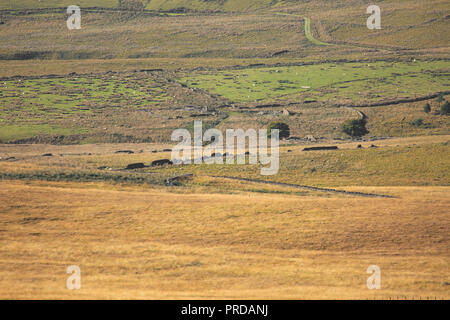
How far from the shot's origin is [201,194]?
56250 millimetres

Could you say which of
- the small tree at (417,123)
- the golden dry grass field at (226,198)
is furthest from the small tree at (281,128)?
the small tree at (417,123)

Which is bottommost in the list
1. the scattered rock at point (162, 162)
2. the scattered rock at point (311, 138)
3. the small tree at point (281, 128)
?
the scattered rock at point (162, 162)

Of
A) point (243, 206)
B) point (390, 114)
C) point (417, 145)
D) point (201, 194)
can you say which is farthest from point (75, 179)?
point (390, 114)

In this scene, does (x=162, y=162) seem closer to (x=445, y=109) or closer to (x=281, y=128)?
(x=281, y=128)

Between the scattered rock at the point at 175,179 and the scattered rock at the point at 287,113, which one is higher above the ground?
the scattered rock at the point at 287,113

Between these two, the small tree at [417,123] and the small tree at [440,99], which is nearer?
the small tree at [417,123]

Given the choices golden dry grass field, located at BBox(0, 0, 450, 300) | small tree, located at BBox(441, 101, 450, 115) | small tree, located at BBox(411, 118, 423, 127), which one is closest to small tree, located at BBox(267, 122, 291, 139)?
golden dry grass field, located at BBox(0, 0, 450, 300)

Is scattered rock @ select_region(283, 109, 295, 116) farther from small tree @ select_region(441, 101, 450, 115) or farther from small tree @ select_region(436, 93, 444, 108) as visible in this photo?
small tree @ select_region(436, 93, 444, 108)

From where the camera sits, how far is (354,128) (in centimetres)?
10531

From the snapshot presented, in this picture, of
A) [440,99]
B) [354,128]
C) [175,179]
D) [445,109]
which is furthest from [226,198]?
[440,99]

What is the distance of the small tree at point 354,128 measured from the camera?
105312mm

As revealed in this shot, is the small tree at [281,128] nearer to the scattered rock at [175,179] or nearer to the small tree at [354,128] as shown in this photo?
the small tree at [354,128]

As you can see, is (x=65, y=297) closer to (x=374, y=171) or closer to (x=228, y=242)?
(x=228, y=242)

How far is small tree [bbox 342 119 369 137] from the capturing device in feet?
346
